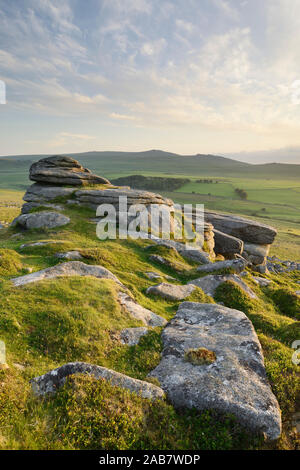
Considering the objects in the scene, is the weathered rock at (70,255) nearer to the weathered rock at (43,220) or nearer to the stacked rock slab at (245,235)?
the weathered rock at (43,220)

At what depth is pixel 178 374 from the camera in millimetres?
9352

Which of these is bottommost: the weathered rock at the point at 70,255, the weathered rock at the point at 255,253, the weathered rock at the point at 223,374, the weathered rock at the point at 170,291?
the weathered rock at the point at 255,253

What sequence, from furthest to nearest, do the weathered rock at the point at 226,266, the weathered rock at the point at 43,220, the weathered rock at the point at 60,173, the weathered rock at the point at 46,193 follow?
1. the weathered rock at the point at 60,173
2. the weathered rock at the point at 46,193
3. the weathered rock at the point at 43,220
4. the weathered rock at the point at 226,266

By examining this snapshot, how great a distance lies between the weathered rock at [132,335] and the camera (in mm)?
11250

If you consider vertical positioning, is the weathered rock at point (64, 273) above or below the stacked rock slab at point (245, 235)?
above

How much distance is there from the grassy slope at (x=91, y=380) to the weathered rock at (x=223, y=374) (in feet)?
1.17

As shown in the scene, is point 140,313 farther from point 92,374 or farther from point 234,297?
point 234,297

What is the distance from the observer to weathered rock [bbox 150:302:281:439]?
8.01 m

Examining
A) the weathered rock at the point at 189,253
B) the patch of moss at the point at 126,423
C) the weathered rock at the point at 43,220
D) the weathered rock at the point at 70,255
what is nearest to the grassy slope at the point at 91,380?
the patch of moss at the point at 126,423

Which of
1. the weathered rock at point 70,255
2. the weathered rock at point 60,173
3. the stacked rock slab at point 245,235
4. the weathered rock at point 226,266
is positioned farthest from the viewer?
the weathered rock at point 60,173

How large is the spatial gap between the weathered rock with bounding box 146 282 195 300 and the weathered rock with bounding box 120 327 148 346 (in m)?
5.41

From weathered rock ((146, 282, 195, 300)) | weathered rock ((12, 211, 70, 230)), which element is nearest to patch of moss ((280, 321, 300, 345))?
weathered rock ((146, 282, 195, 300))

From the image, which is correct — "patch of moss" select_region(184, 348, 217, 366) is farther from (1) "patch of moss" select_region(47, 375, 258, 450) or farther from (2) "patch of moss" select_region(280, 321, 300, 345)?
(2) "patch of moss" select_region(280, 321, 300, 345)

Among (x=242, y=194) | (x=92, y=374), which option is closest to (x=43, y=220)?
(x=92, y=374)
